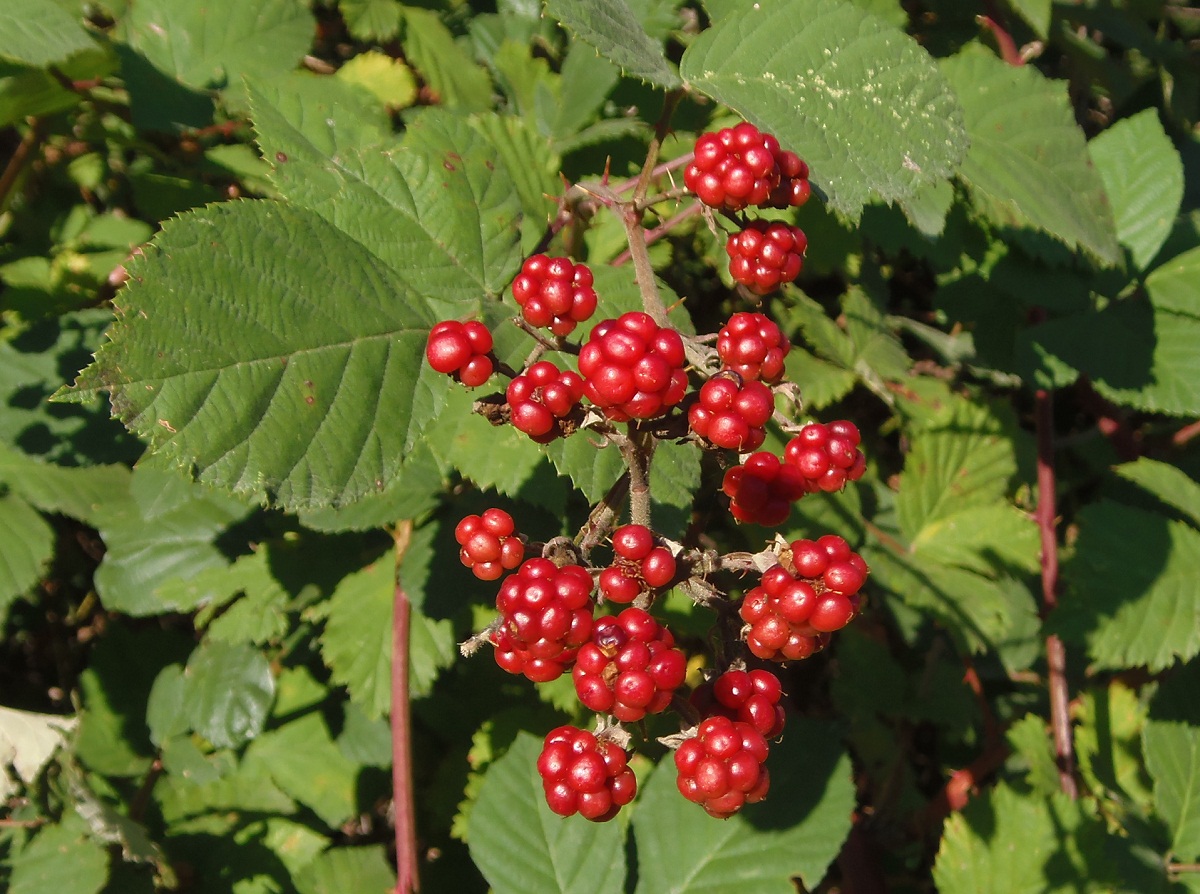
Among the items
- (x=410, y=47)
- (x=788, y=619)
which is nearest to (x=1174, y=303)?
(x=788, y=619)

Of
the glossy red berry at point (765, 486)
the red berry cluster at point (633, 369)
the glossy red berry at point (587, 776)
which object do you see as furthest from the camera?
the glossy red berry at point (765, 486)

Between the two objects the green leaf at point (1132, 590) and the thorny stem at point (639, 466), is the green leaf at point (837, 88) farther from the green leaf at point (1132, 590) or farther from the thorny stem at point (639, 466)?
the green leaf at point (1132, 590)

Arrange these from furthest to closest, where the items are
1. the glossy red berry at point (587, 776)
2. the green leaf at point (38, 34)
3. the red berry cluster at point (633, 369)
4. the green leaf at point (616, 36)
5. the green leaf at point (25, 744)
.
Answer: the green leaf at point (25, 744) < the green leaf at point (38, 34) < the green leaf at point (616, 36) < the glossy red berry at point (587, 776) < the red berry cluster at point (633, 369)

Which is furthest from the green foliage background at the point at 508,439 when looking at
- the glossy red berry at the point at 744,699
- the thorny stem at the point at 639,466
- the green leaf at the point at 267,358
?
the glossy red berry at the point at 744,699

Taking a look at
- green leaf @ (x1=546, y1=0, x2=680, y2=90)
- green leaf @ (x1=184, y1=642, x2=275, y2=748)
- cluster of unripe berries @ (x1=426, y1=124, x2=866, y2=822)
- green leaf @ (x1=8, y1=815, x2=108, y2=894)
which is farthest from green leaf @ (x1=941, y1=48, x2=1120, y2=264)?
green leaf @ (x1=8, y1=815, x2=108, y2=894)

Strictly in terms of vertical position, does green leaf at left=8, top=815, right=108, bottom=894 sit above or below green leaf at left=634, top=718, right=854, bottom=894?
below

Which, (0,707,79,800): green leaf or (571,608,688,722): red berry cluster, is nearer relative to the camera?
(571,608,688,722): red berry cluster

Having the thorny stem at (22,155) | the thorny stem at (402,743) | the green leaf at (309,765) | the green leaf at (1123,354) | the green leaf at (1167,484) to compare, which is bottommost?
the green leaf at (309,765)

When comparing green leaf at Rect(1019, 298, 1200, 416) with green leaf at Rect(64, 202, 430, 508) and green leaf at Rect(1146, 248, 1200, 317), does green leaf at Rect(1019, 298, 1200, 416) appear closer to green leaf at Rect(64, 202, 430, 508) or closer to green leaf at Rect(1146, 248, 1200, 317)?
green leaf at Rect(1146, 248, 1200, 317)
